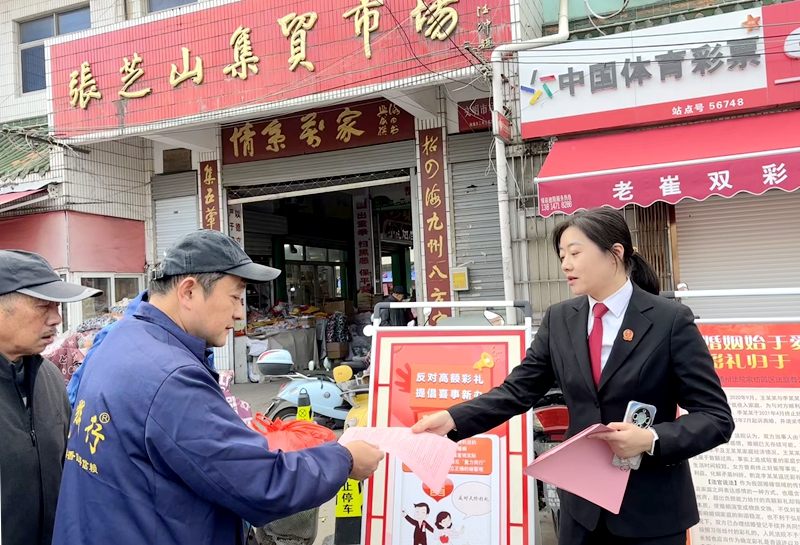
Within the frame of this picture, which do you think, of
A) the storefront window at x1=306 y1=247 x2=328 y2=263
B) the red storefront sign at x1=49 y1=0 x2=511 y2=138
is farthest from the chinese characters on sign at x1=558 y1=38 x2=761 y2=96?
the storefront window at x1=306 y1=247 x2=328 y2=263

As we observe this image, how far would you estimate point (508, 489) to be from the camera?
8.70ft

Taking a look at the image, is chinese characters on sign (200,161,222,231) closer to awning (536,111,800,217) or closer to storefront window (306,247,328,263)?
storefront window (306,247,328,263)

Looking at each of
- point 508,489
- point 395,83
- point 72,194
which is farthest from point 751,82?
point 72,194

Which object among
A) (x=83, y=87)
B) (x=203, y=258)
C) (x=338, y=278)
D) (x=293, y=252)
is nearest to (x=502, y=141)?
(x=203, y=258)

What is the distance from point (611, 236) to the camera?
189 cm

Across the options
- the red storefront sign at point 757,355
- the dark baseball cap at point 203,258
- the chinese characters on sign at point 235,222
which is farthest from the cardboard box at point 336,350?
the dark baseball cap at point 203,258

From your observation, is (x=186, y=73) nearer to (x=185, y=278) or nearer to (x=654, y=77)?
(x=654, y=77)

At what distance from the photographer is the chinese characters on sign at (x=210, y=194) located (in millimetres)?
9500

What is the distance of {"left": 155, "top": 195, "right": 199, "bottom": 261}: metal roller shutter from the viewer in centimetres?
976

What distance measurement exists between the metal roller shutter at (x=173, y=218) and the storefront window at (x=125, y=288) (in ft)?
2.14

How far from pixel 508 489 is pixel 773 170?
4369mm

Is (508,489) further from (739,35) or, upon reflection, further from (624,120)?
(739,35)

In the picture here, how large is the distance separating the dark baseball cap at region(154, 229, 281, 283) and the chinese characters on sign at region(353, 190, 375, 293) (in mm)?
12048

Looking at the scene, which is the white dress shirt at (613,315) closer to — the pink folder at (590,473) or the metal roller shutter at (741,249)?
the pink folder at (590,473)
